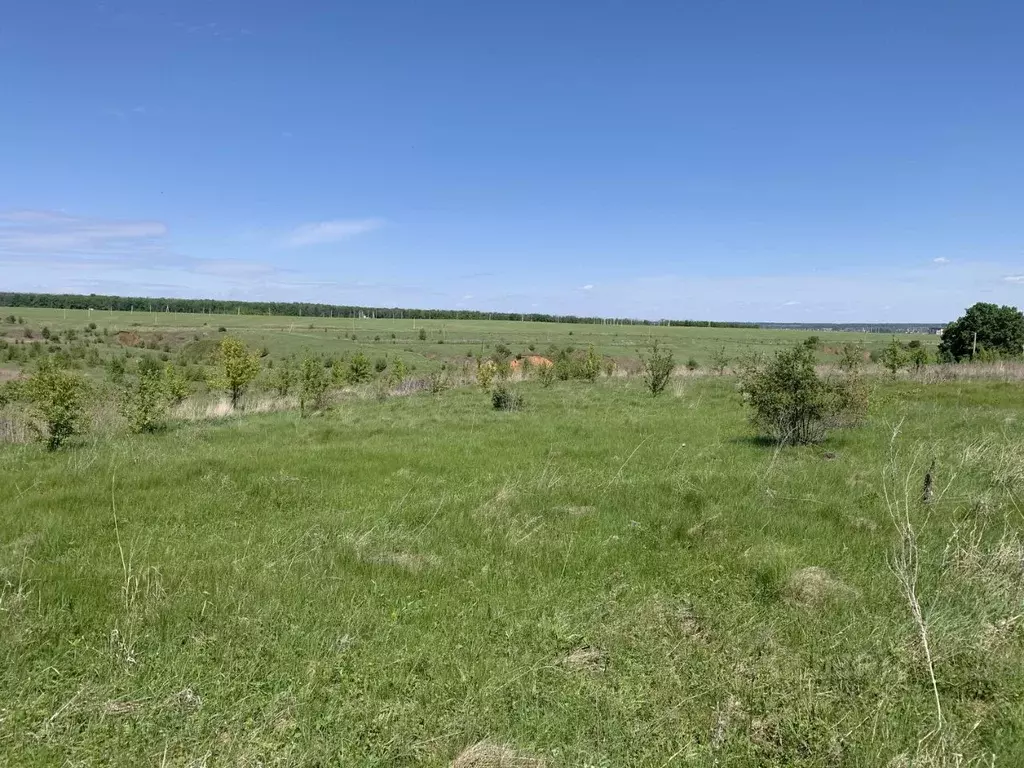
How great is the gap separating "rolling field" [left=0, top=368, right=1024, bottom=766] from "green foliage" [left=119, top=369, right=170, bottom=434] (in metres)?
5.12

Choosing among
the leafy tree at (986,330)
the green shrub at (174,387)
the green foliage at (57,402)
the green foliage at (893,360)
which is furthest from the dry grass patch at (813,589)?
the leafy tree at (986,330)

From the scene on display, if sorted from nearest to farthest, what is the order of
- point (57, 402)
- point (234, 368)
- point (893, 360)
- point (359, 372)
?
point (57, 402)
point (234, 368)
point (893, 360)
point (359, 372)

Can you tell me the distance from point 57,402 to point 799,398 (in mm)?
13545

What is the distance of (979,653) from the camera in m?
4.07

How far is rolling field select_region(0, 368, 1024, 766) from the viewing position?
3338 millimetres

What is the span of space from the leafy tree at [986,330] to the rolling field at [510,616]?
112 feet

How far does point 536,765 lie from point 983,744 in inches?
95.5

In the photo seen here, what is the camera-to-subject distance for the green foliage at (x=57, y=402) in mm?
11312

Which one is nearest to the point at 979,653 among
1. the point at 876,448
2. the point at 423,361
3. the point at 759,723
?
the point at 759,723

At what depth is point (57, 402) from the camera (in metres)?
11.4

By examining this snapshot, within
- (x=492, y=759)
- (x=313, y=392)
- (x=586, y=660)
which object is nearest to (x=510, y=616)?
(x=586, y=660)

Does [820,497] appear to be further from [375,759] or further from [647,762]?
[375,759]

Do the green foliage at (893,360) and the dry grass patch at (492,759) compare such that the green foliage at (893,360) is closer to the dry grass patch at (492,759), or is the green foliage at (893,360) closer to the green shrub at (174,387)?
the green shrub at (174,387)

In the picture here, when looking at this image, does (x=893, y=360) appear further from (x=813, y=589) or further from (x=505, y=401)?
(x=813, y=589)
